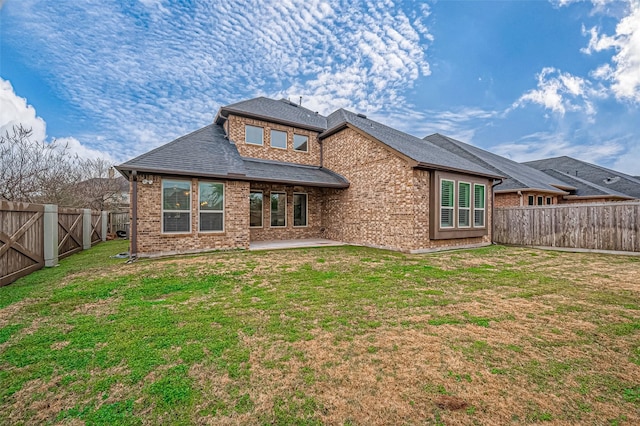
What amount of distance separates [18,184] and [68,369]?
46.2ft

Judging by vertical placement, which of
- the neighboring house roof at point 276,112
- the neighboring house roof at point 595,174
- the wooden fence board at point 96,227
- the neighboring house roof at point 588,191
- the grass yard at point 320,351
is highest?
the neighboring house roof at point 276,112

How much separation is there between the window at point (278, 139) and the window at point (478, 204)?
29.1 feet

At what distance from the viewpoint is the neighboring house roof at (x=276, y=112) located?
12.0 meters

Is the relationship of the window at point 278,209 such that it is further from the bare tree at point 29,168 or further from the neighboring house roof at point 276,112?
the bare tree at point 29,168

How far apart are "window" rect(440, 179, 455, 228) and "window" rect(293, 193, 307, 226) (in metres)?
6.29

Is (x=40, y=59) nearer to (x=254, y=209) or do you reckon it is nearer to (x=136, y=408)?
(x=254, y=209)

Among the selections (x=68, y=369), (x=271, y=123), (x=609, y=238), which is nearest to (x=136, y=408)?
(x=68, y=369)

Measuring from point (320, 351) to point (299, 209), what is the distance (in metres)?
10.5

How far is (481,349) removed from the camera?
2807mm

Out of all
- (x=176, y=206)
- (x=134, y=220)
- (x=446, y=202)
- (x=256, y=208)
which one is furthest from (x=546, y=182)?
(x=134, y=220)

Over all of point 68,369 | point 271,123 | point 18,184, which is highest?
point 271,123

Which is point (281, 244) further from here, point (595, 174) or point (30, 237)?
point (595, 174)

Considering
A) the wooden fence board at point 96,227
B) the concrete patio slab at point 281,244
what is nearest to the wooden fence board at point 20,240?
the concrete patio slab at point 281,244

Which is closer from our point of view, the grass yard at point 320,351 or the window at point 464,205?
the grass yard at point 320,351
